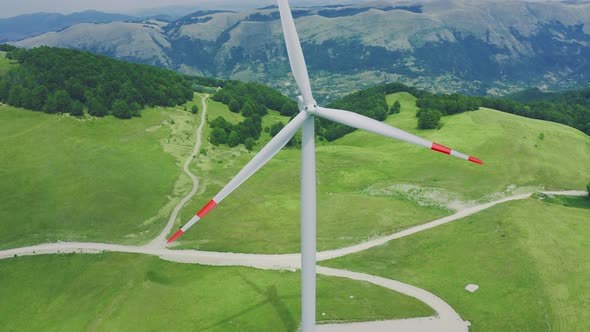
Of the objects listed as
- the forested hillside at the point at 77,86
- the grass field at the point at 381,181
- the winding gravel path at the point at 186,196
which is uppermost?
the forested hillside at the point at 77,86

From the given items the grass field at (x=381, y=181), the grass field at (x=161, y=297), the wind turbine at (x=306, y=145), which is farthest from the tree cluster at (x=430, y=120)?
the wind turbine at (x=306, y=145)

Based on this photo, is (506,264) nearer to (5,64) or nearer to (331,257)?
(331,257)

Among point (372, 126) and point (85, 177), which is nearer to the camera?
point (372, 126)

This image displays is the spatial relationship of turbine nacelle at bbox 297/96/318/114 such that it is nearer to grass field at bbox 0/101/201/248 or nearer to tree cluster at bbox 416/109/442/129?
grass field at bbox 0/101/201/248

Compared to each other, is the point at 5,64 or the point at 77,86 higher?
the point at 5,64

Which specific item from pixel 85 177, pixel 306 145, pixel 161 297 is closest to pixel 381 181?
pixel 161 297

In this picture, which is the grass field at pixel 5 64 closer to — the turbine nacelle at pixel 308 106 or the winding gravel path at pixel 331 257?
the winding gravel path at pixel 331 257

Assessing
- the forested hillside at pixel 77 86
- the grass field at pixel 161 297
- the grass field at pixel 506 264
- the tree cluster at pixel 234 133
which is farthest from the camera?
the tree cluster at pixel 234 133
